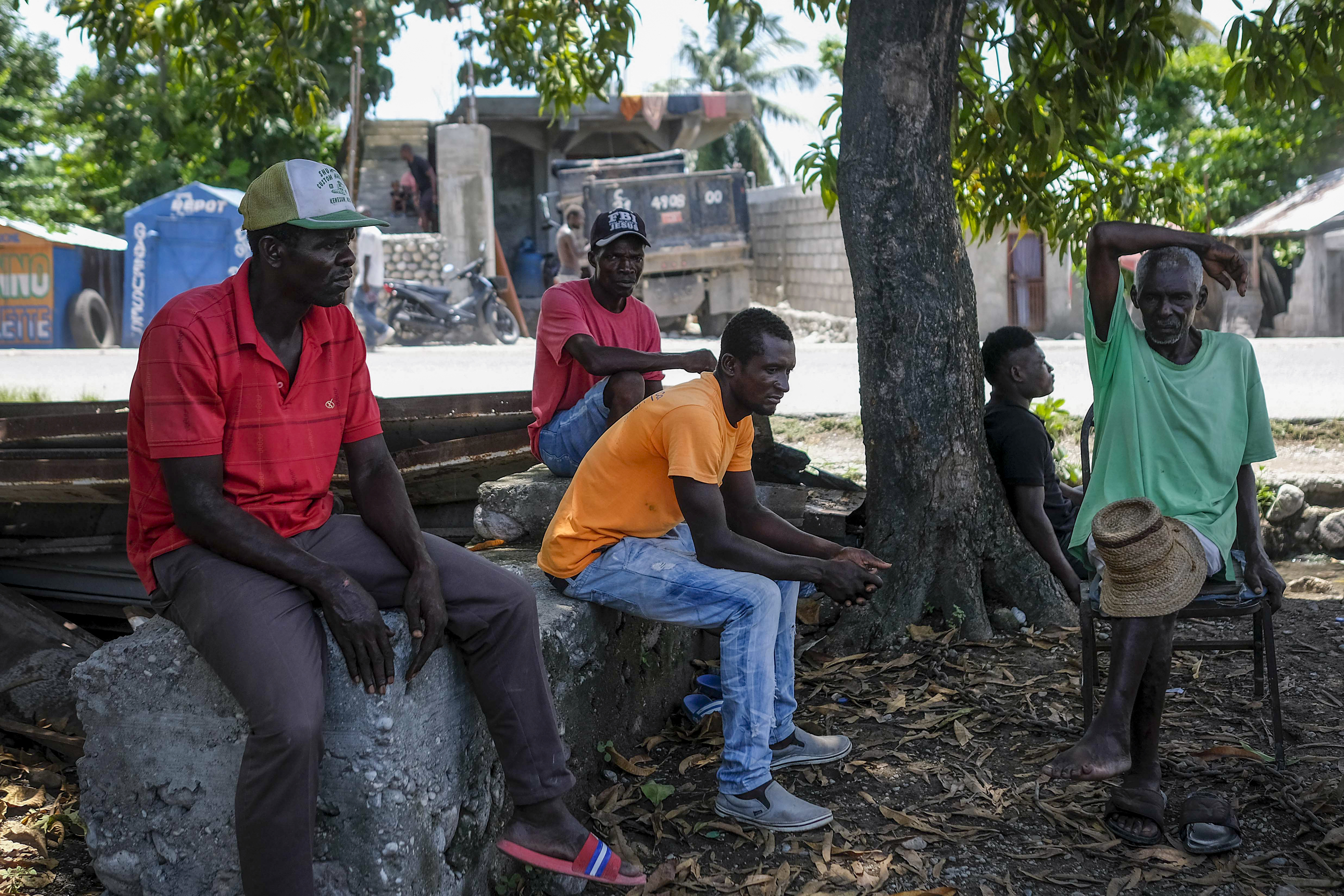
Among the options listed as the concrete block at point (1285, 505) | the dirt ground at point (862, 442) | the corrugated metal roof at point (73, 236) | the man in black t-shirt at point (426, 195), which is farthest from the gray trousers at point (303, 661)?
the man in black t-shirt at point (426, 195)

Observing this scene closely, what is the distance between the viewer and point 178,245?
687 inches

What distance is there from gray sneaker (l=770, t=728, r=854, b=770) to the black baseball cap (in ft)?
6.51

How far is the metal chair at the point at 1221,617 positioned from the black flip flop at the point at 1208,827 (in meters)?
0.45

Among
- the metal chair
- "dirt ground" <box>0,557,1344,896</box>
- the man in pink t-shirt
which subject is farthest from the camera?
the man in pink t-shirt

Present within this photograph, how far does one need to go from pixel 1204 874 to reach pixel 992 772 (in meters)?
0.73

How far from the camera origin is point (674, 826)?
10.7 ft

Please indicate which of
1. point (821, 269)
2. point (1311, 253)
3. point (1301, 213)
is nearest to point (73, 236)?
point (821, 269)

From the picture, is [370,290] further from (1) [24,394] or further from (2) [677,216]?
(1) [24,394]

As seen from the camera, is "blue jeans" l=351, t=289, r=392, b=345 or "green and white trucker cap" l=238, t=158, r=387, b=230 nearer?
"green and white trucker cap" l=238, t=158, r=387, b=230

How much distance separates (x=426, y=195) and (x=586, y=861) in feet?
68.9

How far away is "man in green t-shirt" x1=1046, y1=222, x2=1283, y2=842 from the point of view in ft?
10.8

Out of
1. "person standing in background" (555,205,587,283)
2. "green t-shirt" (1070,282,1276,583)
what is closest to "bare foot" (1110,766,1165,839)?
"green t-shirt" (1070,282,1276,583)

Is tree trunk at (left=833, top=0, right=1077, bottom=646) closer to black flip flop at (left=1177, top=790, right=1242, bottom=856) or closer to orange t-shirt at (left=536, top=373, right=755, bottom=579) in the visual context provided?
orange t-shirt at (left=536, top=373, right=755, bottom=579)

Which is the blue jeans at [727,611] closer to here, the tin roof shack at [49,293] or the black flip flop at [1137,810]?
the black flip flop at [1137,810]
